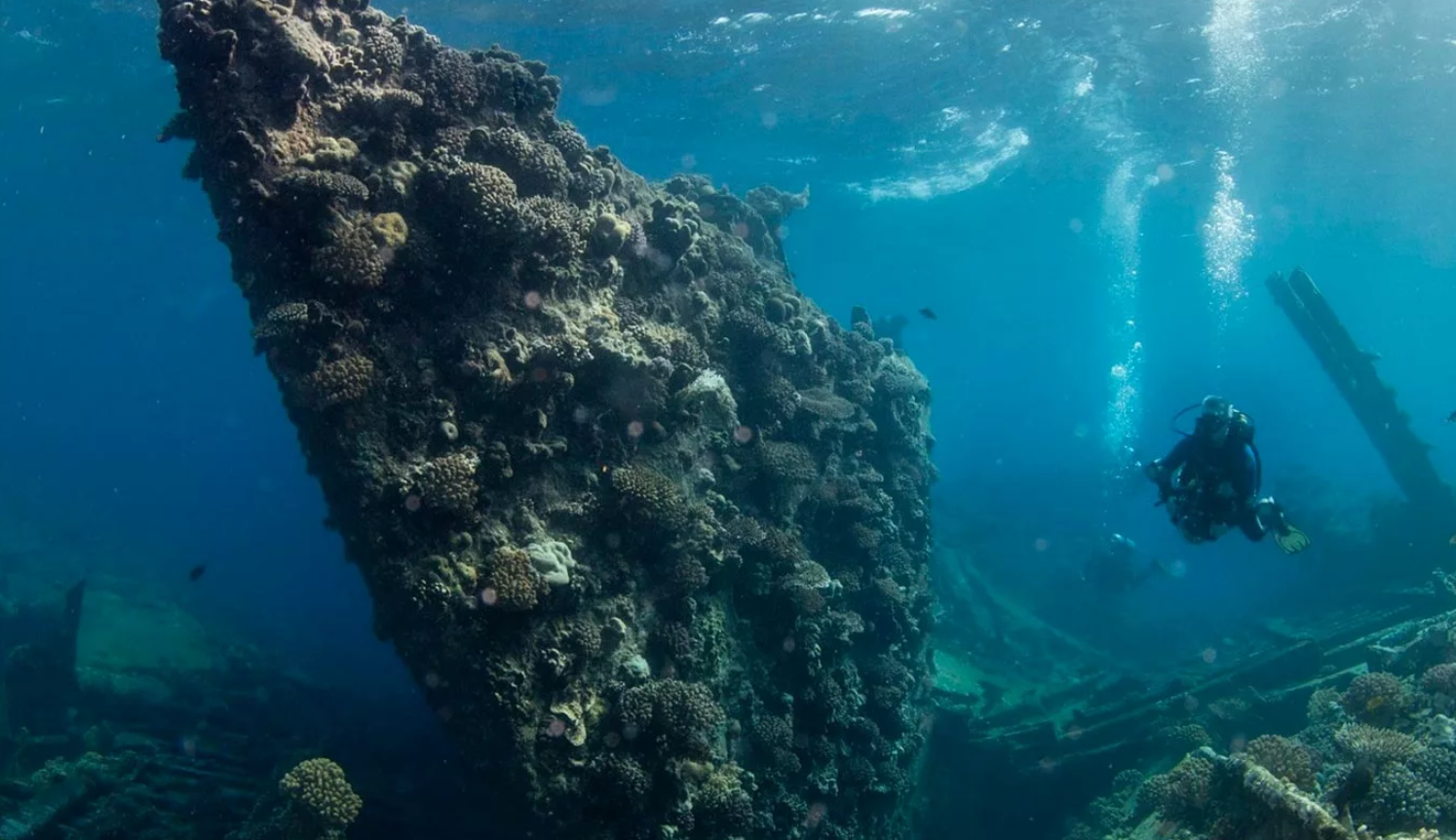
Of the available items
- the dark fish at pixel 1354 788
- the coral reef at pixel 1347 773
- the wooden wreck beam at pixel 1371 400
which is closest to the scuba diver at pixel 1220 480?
the coral reef at pixel 1347 773

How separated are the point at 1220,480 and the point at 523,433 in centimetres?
1138

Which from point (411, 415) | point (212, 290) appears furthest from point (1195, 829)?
point (212, 290)

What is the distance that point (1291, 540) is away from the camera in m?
11.9

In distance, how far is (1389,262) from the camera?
70.2 metres

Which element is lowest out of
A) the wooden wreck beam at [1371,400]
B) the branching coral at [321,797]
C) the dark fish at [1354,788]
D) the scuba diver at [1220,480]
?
the branching coral at [321,797]

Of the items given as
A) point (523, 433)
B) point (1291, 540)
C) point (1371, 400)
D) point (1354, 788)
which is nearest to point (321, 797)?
point (523, 433)

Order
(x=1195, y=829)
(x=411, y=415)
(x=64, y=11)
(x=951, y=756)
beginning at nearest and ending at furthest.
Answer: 1. (x=411, y=415)
2. (x=1195, y=829)
3. (x=951, y=756)
4. (x=64, y=11)

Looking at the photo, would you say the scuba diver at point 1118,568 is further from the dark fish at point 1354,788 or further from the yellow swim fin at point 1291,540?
the dark fish at point 1354,788

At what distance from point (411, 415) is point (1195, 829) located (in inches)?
410

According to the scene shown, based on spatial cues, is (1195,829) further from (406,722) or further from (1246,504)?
(406,722)

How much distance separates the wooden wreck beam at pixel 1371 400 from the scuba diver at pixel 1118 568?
8337 mm

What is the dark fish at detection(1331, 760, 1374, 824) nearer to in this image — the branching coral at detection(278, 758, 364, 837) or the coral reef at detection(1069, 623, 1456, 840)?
the coral reef at detection(1069, 623, 1456, 840)

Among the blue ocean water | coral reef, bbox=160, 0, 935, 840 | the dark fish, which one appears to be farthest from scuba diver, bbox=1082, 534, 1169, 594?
the dark fish

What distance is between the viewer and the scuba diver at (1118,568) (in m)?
28.3
